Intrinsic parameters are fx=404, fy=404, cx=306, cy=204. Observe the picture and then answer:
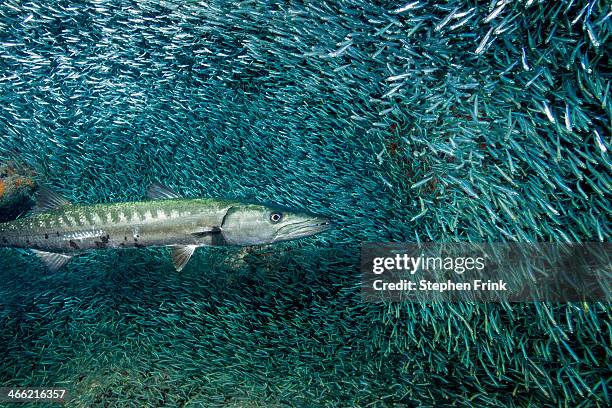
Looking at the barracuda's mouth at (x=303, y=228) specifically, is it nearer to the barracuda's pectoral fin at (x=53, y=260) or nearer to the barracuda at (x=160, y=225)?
the barracuda at (x=160, y=225)

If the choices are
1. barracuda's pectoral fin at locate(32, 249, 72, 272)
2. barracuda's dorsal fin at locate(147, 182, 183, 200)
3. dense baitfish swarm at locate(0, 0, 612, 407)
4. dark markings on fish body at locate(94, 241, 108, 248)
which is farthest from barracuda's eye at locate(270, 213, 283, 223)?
barracuda's pectoral fin at locate(32, 249, 72, 272)

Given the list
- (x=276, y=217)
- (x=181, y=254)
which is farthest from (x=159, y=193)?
(x=276, y=217)

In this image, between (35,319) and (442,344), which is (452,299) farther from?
(35,319)

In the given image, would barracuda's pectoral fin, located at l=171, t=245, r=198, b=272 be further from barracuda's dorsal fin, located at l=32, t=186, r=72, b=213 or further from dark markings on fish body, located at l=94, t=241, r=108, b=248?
barracuda's dorsal fin, located at l=32, t=186, r=72, b=213

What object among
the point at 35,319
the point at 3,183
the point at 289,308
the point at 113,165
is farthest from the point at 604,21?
the point at 3,183

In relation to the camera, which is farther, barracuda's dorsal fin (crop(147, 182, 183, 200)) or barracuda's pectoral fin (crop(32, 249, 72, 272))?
barracuda's pectoral fin (crop(32, 249, 72, 272))

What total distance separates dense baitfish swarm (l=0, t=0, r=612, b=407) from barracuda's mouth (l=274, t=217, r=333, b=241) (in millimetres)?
1157

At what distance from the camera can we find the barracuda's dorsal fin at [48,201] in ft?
13.1

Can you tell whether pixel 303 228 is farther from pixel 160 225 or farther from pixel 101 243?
pixel 101 243

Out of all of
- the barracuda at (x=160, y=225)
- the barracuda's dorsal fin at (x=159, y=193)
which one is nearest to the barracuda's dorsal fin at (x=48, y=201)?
the barracuda at (x=160, y=225)

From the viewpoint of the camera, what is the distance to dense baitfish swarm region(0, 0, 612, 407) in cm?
338

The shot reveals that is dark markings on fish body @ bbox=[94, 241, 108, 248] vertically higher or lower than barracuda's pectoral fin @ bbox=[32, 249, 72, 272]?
higher

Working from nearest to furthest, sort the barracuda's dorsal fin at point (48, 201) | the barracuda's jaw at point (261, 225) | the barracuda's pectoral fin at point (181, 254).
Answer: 1. the barracuda's jaw at point (261, 225)
2. the barracuda's pectoral fin at point (181, 254)
3. the barracuda's dorsal fin at point (48, 201)

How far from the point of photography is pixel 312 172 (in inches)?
215
